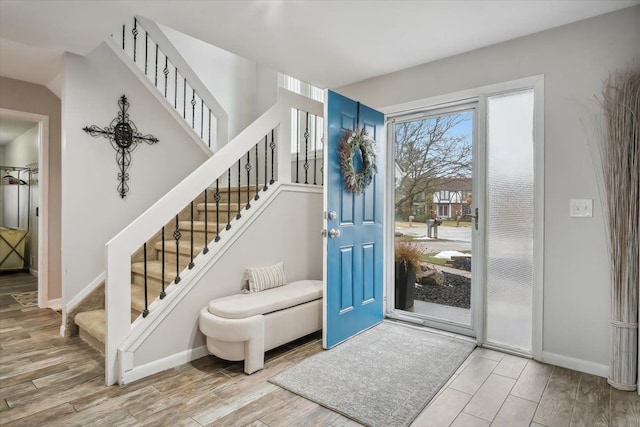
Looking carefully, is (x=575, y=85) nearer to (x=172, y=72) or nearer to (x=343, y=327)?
(x=343, y=327)

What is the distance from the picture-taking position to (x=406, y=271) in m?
3.75

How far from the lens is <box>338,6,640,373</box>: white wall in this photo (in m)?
2.42

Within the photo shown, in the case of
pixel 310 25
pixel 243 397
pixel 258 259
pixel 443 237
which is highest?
pixel 310 25

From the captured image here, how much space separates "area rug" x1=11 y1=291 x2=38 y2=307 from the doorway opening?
423cm

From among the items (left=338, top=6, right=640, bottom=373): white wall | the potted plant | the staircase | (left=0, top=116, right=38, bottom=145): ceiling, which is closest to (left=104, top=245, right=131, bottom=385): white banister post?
the staircase

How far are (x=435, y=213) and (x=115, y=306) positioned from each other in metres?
2.84

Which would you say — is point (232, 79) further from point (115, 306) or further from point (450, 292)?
point (450, 292)

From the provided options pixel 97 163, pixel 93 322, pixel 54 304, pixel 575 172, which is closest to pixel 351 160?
pixel 575 172

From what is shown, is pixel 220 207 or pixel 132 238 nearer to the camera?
pixel 132 238

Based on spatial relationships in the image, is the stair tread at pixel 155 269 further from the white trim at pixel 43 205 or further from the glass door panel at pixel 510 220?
the glass door panel at pixel 510 220

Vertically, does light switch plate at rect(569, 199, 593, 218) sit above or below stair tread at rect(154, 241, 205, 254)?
above

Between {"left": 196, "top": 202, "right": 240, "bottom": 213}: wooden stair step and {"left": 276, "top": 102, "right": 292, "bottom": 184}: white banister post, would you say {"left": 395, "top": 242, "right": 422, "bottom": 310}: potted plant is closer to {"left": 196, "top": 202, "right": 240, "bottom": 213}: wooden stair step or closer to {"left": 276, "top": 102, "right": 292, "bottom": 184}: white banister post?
{"left": 276, "top": 102, "right": 292, "bottom": 184}: white banister post

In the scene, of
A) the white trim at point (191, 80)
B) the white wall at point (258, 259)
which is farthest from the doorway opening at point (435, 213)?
the white trim at point (191, 80)

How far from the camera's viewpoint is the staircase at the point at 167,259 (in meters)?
2.74
